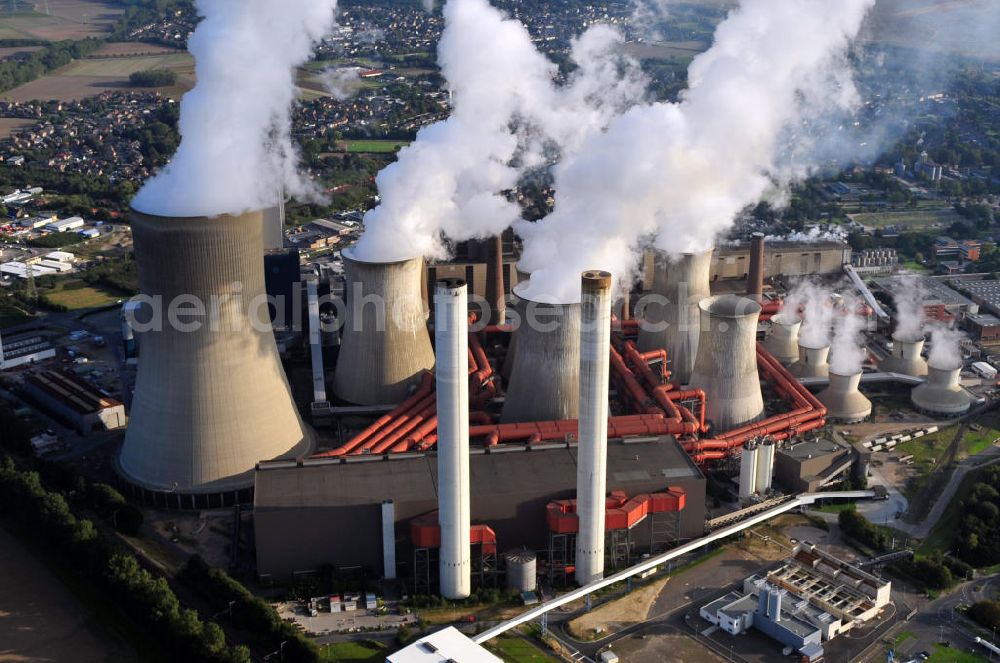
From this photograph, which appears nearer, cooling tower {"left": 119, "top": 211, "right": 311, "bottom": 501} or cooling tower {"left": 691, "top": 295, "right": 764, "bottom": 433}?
cooling tower {"left": 119, "top": 211, "right": 311, "bottom": 501}

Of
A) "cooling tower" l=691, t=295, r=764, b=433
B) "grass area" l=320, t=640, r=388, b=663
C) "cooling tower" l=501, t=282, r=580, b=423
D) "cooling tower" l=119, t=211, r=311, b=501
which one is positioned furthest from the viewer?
"cooling tower" l=691, t=295, r=764, b=433

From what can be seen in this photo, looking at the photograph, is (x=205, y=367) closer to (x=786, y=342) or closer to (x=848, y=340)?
(x=786, y=342)

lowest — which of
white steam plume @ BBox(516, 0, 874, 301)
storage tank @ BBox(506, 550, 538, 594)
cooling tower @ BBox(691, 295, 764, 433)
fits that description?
storage tank @ BBox(506, 550, 538, 594)

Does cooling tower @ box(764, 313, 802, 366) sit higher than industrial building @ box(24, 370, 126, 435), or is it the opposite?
cooling tower @ box(764, 313, 802, 366)

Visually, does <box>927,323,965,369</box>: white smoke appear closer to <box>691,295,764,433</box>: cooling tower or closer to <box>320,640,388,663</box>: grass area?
<box>691,295,764,433</box>: cooling tower

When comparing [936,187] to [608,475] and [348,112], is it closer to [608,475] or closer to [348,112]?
[348,112]

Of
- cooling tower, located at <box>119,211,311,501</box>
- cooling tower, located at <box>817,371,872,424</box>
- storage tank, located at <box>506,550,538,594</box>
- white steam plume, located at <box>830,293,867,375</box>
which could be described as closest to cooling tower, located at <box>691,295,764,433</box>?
cooling tower, located at <box>817,371,872,424</box>

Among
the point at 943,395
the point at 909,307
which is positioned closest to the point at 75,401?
the point at 943,395

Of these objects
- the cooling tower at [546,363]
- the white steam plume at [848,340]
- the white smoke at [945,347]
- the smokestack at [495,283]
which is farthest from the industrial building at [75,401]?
the white smoke at [945,347]
